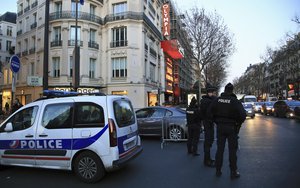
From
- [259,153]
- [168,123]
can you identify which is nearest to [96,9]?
[168,123]

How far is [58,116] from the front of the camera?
6.17 meters

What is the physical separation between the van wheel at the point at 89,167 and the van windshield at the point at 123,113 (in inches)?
35.4

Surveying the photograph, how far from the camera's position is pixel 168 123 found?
38.1 ft

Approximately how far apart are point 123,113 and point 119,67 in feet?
92.3

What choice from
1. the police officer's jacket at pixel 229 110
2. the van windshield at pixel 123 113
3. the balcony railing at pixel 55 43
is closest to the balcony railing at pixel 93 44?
the balcony railing at pixel 55 43

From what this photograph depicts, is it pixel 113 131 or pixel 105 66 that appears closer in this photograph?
pixel 113 131

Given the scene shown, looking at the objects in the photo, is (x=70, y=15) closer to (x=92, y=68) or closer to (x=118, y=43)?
(x=118, y=43)

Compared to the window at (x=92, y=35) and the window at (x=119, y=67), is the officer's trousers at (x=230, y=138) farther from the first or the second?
the window at (x=92, y=35)

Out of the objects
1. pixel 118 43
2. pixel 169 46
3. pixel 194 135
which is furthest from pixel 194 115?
pixel 169 46

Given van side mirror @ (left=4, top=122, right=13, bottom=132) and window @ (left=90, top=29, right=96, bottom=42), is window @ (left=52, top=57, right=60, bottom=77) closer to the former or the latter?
window @ (left=90, top=29, right=96, bottom=42)

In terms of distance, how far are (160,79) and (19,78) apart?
21.2m

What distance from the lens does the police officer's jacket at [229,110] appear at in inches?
235

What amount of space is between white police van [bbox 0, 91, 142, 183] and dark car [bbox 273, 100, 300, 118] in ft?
69.5

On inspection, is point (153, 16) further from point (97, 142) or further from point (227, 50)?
point (97, 142)
